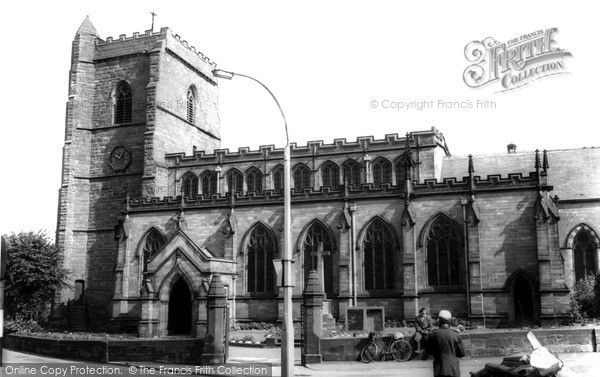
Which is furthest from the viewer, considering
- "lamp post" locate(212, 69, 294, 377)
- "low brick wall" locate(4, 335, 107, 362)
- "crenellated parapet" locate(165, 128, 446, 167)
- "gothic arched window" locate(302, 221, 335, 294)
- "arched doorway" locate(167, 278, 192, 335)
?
"crenellated parapet" locate(165, 128, 446, 167)

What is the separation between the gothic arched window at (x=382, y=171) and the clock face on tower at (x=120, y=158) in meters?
16.9

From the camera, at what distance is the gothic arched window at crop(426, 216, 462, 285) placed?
33750 millimetres

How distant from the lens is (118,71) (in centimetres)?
4734

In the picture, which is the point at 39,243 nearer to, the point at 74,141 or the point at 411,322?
the point at 74,141

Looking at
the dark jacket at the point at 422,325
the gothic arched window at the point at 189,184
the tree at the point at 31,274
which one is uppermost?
the gothic arched window at the point at 189,184

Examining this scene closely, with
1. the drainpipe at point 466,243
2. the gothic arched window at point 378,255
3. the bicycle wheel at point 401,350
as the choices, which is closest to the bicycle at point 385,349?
the bicycle wheel at point 401,350

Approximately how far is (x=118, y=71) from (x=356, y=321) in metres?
28.4

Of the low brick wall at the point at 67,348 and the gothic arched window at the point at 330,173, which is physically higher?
the gothic arched window at the point at 330,173

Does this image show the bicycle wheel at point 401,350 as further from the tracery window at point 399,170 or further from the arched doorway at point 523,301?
the tracery window at point 399,170

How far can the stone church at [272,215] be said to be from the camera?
33.0 meters

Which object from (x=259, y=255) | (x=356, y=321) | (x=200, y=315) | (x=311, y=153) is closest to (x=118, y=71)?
(x=311, y=153)

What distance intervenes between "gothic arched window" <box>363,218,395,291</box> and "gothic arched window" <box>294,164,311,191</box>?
839 centimetres

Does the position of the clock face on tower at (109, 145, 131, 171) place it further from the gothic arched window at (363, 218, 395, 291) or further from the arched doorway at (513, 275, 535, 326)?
the arched doorway at (513, 275, 535, 326)

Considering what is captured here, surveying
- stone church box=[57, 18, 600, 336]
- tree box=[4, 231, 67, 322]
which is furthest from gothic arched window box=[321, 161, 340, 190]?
tree box=[4, 231, 67, 322]
